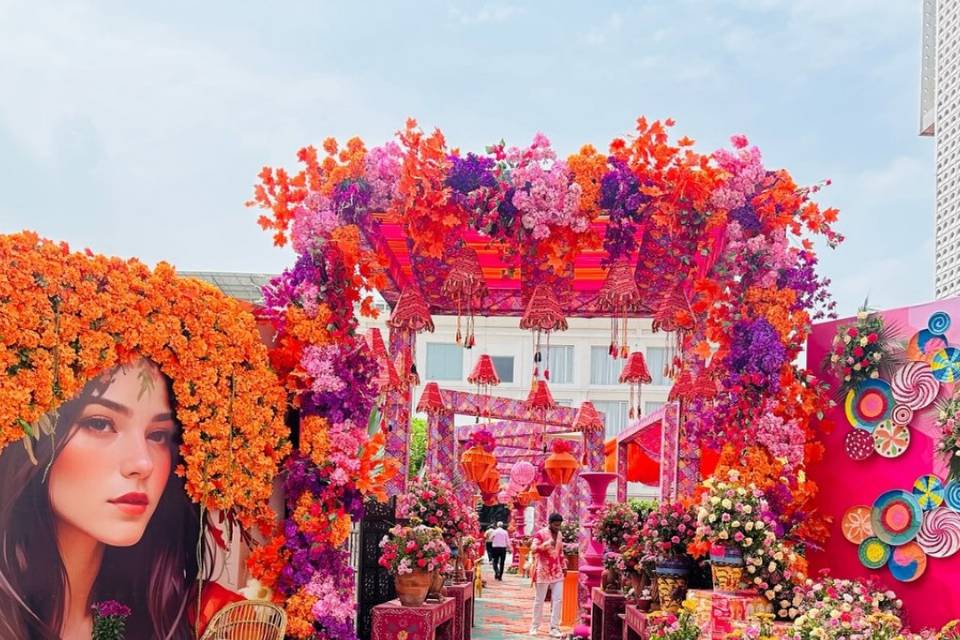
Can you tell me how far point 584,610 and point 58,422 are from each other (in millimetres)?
9459

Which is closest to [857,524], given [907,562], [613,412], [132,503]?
[907,562]

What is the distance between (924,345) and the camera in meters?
7.13

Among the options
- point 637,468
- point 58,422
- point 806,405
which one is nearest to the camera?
point 58,422

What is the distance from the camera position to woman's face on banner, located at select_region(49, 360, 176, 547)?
581 cm

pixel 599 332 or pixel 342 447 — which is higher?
pixel 599 332

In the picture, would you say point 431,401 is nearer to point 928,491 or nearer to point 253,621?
point 253,621

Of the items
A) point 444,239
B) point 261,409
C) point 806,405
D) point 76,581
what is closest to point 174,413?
point 261,409

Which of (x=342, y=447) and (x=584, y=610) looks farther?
(x=584, y=610)

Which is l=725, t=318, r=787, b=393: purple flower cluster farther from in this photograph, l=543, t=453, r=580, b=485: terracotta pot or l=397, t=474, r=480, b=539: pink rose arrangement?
l=543, t=453, r=580, b=485: terracotta pot

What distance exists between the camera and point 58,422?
223 inches

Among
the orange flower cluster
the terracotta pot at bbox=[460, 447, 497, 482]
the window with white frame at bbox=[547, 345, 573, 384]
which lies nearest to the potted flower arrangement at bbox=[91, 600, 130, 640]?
the orange flower cluster

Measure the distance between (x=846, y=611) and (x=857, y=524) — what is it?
73.1 inches

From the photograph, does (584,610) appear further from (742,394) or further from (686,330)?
(742,394)

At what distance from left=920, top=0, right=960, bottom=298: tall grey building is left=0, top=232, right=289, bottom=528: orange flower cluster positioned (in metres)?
9.18
